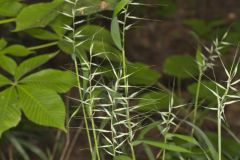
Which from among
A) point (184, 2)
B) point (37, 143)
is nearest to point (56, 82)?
point (37, 143)

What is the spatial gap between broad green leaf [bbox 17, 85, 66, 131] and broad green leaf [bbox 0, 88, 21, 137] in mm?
15

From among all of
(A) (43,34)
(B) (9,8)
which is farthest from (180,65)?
(B) (9,8)

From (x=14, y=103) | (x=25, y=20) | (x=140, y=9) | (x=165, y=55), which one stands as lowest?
(x=165, y=55)

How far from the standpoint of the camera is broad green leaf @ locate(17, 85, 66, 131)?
40.8 inches

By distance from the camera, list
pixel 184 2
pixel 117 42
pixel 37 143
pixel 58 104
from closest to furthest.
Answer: pixel 117 42
pixel 58 104
pixel 37 143
pixel 184 2

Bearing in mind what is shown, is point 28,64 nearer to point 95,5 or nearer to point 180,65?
point 95,5

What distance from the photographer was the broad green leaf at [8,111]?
3.41 feet

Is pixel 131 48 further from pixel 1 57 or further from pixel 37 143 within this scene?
pixel 1 57

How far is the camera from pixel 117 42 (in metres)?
0.87

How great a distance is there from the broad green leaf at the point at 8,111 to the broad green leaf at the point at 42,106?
0.6 inches

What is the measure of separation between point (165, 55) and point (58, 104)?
2.25 metres

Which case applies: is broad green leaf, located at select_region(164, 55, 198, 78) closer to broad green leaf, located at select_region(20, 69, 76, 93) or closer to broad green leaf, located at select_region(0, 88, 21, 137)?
broad green leaf, located at select_region(20, 69, 76, 93)

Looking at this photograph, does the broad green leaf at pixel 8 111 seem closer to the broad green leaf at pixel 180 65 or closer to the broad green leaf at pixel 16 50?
the broad green leaf at pixel 16 50

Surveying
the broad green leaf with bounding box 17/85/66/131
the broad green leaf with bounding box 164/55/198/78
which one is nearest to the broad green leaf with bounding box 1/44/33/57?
the broad green leaf with bounding box 17/85/66/131
